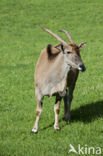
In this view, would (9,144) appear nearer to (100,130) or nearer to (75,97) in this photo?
(100,130)

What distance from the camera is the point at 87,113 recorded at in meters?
9.78

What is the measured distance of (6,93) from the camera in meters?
12.3

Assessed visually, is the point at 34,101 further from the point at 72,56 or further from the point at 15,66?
the point at 15,66

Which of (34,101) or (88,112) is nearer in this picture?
(88,112)

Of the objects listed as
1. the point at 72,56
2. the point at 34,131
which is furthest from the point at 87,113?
the point at 72,56

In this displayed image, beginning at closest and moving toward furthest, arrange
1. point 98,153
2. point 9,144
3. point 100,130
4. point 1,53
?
1. point 98,153
2. point 9,144
3. point 100,130
4. point 1,53

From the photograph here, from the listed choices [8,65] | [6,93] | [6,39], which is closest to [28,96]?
[6,93]

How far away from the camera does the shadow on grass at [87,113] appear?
9.21m

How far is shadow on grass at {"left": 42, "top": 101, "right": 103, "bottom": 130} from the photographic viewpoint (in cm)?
921

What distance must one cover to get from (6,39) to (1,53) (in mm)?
7093

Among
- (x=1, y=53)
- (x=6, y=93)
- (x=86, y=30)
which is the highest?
(x=6, y=93)

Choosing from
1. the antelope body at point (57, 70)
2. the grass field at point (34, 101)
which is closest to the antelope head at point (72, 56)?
the antelope body at point (57, 70)

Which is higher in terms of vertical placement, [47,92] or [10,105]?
[47,92]

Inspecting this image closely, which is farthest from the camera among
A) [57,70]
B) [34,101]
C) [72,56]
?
[34,101]
